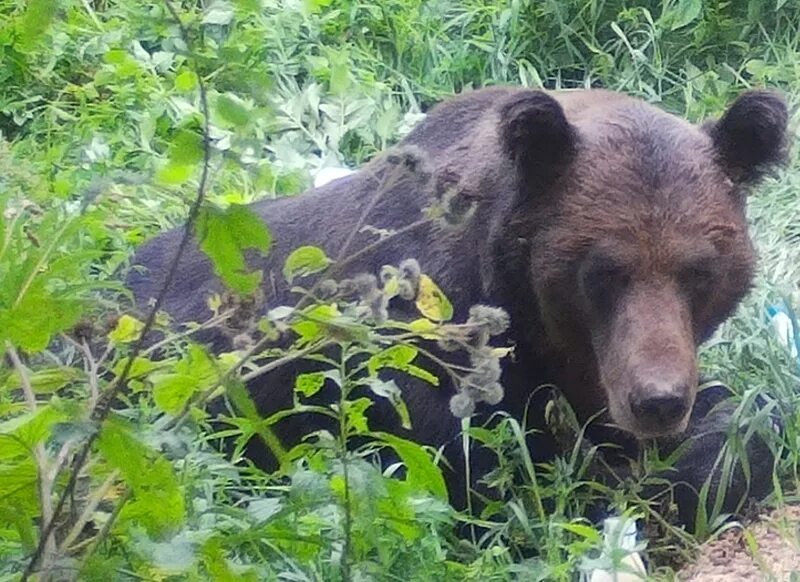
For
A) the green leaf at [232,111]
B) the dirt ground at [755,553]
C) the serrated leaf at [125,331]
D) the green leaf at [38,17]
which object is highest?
the green leaf at [38,17]

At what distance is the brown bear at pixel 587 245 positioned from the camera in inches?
136

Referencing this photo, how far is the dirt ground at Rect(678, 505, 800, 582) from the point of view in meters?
3.31

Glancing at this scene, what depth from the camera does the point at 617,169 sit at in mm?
3625

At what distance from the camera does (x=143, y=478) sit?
2.10 m

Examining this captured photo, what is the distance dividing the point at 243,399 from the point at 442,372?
1811 mm

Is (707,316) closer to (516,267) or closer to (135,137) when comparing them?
(516,267)

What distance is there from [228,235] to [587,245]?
5.49 feet

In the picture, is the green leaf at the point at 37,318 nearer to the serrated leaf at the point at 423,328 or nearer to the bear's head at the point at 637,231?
the serrated leaf at the point at 423,328

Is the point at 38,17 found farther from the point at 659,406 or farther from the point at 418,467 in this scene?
the point at 659,406

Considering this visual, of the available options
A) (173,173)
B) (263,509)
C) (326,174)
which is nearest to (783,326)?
(326,174)

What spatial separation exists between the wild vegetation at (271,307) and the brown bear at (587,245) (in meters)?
0.18

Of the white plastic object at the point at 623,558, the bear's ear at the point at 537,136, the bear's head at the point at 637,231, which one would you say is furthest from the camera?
the bear's ear at the point at 537,136

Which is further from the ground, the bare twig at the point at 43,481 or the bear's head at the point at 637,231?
the bare twig at the point at 43,481

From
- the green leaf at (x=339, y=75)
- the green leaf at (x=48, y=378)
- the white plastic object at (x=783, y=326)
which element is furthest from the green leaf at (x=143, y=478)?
the green leaf at (x=339, y=75)
